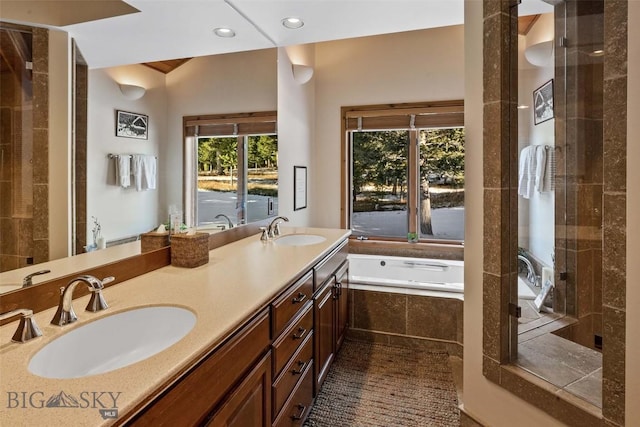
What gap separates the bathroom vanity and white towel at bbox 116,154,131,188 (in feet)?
1.34

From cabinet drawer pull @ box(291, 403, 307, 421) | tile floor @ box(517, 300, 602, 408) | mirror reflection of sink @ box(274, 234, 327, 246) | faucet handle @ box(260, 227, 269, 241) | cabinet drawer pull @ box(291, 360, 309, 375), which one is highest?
faucet handle @ box(260, 227, 269, 241)

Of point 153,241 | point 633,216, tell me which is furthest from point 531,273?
point 153,241

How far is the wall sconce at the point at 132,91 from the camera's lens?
5.03 feet

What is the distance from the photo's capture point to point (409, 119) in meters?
4.02

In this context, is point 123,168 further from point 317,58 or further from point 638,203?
point 317,58

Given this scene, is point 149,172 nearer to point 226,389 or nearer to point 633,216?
point 226,389

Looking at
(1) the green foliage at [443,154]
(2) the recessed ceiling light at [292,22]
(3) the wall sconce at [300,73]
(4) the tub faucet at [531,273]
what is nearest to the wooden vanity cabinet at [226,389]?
Answer: (4) the tub faucet at [531,273]

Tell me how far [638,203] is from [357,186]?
3.30 m

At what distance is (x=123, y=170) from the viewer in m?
1.56

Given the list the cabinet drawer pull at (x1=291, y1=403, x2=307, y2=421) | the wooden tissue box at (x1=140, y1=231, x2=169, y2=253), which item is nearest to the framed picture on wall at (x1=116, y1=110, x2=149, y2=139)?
the wooden tissue box at (x1=140, y1=231, x2=169, y2=253)

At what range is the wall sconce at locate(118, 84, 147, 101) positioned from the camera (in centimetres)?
153

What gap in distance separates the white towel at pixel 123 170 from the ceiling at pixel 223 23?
14.2 inches

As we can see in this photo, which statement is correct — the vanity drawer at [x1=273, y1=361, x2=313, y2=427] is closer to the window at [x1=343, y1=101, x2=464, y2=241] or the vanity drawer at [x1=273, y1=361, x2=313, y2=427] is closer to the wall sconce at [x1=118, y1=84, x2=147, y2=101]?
the wall sconce at [x1=118, y1=84, x2=147, y2=101]

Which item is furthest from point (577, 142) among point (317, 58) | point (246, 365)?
point (317, 58)
